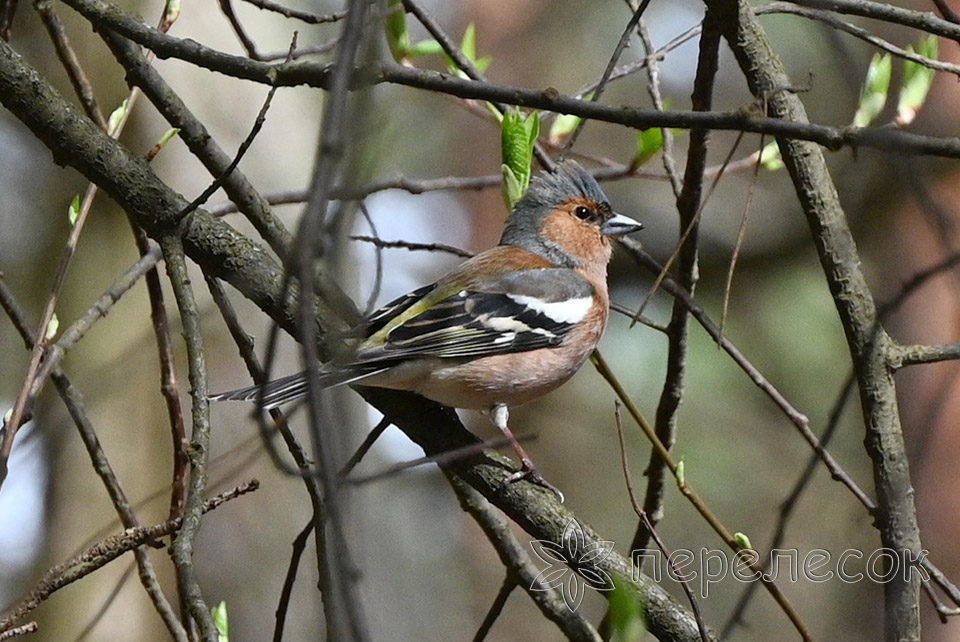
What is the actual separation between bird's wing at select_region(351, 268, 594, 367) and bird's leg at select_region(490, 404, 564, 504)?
0.79ft

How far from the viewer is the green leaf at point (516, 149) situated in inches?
118

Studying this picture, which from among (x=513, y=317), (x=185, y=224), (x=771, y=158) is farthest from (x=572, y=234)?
(x=185, y=224)

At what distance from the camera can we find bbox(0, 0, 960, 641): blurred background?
5.63 metres

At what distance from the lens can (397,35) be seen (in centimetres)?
355

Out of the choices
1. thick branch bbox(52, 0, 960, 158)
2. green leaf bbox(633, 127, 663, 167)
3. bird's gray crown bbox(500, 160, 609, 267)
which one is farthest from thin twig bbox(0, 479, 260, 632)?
bird's gray crown bbox(500, 160, 609, 267)

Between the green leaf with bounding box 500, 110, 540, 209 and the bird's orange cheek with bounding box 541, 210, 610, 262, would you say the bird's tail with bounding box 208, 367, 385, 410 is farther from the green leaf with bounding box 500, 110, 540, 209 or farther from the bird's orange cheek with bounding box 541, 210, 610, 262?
the bird's orange cheek with bounding box 541, 210, 610, 262

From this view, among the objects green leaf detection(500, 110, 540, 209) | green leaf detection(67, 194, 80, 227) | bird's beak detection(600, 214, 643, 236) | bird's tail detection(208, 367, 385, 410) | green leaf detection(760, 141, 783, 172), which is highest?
bird's beak detection(600, 214, 643, 236)

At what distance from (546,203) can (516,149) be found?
1727mm

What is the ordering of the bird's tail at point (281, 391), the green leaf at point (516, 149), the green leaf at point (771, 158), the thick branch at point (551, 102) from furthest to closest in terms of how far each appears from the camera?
1. the green leaf at point (771, 158)
2. the green leaf at point (516, 149)
3. the bird's tail at point (281, 391)
4. the thick branch at point (551, 102)

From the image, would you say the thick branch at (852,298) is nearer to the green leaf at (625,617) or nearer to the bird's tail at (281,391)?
the green leaf at (625,617)

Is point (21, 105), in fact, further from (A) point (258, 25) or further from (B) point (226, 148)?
(A) point (258, 25)

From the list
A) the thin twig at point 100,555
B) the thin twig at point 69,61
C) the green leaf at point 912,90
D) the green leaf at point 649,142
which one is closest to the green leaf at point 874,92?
the green leaf at point 912,90

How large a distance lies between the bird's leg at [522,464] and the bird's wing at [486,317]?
0.24m

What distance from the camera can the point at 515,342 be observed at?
4.05 m
